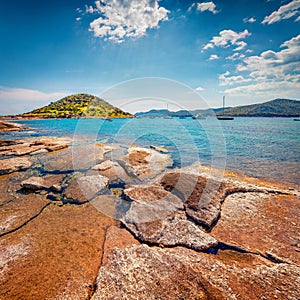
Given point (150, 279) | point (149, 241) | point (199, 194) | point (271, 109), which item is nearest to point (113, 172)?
point (199, 194)

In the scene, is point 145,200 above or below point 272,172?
above

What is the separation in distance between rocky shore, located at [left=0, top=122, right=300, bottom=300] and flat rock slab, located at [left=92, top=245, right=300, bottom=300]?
2 cm

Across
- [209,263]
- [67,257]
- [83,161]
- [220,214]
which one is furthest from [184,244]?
[83,161]

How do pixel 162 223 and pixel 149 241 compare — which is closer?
pixel 149 241

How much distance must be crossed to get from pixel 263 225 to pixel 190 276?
3.90 meters

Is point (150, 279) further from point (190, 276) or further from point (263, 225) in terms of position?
point (263, 225)

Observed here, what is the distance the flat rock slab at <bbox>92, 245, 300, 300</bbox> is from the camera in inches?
135

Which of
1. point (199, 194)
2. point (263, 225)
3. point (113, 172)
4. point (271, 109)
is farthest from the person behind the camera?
point (271, 109)

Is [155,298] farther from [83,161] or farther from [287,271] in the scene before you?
[83,161]

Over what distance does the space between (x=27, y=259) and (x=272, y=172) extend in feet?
52.8

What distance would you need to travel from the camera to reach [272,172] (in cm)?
1333

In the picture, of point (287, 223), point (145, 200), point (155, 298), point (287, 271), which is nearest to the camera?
point (155, 298)

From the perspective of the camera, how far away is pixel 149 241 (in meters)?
5.11

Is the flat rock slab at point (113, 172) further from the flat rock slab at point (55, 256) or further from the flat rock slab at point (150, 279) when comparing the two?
the flat rock slab at point (150, 279)
